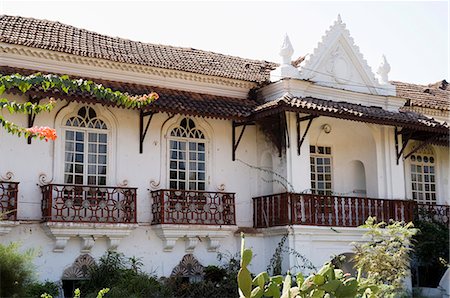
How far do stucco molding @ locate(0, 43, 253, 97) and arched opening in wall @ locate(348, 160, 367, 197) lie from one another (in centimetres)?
413

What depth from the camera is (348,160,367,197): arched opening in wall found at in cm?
2048

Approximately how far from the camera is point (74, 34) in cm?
1786

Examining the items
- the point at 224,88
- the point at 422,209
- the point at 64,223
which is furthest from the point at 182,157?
the point at 422,209

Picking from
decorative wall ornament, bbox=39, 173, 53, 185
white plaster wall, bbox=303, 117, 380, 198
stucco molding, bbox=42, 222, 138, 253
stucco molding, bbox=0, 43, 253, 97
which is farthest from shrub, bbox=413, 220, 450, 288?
decorative wall ornament, bbox=39, 173, 53, 185

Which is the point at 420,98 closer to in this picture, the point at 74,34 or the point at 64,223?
the point at 74,34

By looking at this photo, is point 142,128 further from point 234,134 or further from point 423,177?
point 423,177

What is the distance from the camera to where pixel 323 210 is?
1789 centimetres

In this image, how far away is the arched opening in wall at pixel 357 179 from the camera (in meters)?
20.5

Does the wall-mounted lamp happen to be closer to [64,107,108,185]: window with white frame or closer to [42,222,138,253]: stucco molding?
[64,107,108,185]: window with white frame

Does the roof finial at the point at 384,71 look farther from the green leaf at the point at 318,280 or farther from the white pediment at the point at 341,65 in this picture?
the green leaf at the point at 318,280

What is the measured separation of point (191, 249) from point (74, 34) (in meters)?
6.17

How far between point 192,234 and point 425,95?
10.4 meters

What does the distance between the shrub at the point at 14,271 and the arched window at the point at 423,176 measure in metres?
12.6

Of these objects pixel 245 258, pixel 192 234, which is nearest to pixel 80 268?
pixel 192 234
